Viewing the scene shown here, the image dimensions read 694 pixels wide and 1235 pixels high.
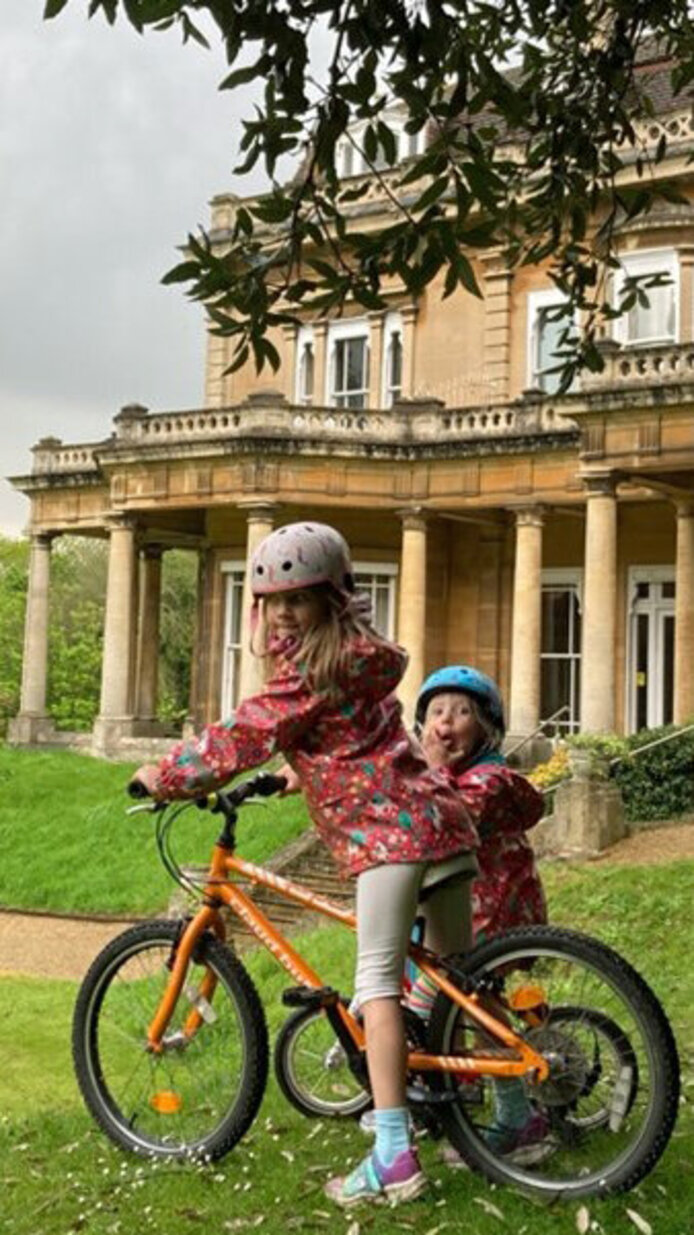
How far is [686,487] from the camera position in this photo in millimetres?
20828

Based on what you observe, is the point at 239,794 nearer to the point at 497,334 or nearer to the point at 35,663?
the point at 497,334

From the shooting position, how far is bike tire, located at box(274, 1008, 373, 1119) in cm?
504

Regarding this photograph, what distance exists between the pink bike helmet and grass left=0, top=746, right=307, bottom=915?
45.2 ft

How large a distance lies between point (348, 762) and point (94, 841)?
16976mm

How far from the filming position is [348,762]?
13.3ft

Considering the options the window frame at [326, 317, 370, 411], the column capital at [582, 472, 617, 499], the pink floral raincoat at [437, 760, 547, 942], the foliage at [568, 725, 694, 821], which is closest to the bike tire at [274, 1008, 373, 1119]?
the pink floral raincoat at [437, 760, 547, 942]

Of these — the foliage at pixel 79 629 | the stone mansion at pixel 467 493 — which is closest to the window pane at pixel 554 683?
the stone mansion at pixel 467 493

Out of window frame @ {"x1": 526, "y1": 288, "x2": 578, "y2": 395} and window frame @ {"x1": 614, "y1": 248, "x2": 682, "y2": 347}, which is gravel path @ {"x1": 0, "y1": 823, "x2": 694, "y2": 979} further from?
window frame @ {"x1": 526, "y1": 288, "x2": 578, "y2": 395}

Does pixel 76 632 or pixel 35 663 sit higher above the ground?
pixel 76 632

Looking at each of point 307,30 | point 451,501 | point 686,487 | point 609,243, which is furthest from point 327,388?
point 307,30

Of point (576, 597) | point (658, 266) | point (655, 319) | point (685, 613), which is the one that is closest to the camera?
point (685, 613)

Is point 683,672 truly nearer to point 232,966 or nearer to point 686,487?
point 686,487

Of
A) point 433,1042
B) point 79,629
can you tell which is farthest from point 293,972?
point 79,629

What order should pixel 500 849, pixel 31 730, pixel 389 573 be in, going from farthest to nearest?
pixel 31 730 < pixel 389 573 < pixel 500 849
